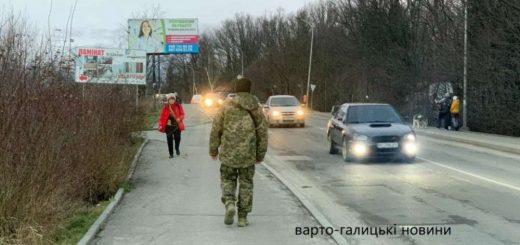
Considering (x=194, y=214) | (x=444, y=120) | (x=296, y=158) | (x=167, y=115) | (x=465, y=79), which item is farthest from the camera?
(x=444, y=120)

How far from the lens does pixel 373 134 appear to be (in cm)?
1492

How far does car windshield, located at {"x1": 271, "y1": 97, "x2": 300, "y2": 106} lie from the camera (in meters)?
32.5

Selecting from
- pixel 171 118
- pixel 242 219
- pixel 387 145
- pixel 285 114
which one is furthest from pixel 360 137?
pixel 285 114

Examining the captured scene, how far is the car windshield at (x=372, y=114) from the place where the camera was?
1617 cm

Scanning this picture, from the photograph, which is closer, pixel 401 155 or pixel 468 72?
pixel 401 155

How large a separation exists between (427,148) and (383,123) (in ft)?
15.5

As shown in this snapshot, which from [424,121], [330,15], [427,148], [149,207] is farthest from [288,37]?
[149,207]

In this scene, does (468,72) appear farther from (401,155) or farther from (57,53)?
(57,53)

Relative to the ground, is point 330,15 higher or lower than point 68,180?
higher

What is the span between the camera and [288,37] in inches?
3068

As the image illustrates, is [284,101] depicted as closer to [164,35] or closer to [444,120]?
[444,120]

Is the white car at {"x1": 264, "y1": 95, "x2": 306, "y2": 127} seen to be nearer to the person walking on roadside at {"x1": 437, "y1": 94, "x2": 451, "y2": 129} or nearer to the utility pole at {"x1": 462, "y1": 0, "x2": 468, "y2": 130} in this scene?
the person walking on roadside at {"x1": 437, "y1": 94, "x2": 451, "y2": 129}

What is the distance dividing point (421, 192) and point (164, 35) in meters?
38.2

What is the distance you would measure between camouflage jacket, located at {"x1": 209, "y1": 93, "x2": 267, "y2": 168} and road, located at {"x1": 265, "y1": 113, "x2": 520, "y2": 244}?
5.15 ft
